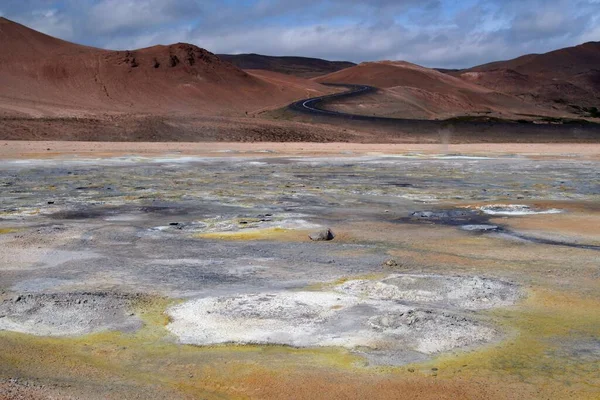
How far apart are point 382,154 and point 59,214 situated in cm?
2346

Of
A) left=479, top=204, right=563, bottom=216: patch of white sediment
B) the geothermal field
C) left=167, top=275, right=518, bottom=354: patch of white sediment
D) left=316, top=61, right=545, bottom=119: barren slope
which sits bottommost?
left=479, top=204, right=563, bottom=216: patch of white sediment

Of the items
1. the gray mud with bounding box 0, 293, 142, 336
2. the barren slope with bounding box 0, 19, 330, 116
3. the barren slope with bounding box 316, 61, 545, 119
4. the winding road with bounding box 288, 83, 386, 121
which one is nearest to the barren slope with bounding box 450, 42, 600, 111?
the barren slope with bounding box 316, 61, 545, 119

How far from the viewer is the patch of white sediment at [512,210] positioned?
50.4ft

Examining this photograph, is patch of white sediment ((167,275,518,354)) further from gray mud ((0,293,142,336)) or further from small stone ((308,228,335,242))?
small stone ((308,228,335,242))

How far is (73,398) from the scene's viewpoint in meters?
→ 5.59

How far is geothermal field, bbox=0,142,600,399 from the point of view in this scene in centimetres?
609

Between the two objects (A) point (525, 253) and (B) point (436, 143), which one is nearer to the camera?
(A) point (525, 253)

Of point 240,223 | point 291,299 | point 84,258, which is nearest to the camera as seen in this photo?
point 291,299

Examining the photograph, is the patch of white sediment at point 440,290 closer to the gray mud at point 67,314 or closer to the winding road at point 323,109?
the gray mud at point 67,314

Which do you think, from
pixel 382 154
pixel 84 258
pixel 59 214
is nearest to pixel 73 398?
pixel 84 258

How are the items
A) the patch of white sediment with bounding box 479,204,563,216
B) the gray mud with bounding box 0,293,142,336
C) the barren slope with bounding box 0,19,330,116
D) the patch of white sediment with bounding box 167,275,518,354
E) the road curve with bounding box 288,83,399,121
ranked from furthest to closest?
the barren slope with bounding box 0,19,330,116, the road curve with bounding box 288,83,399,121, the patch of white sediment with bounding box 479,204,563,216, the gray mud with bounding box 0,293,142,336, the patch of white sediment with bounding box 167,275,518,354

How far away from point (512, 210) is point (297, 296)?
8497mm

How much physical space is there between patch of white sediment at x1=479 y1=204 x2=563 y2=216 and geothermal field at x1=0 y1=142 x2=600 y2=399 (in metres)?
0.07

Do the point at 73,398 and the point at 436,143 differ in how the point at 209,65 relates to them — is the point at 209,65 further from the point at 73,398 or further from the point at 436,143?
the point at 73,398
